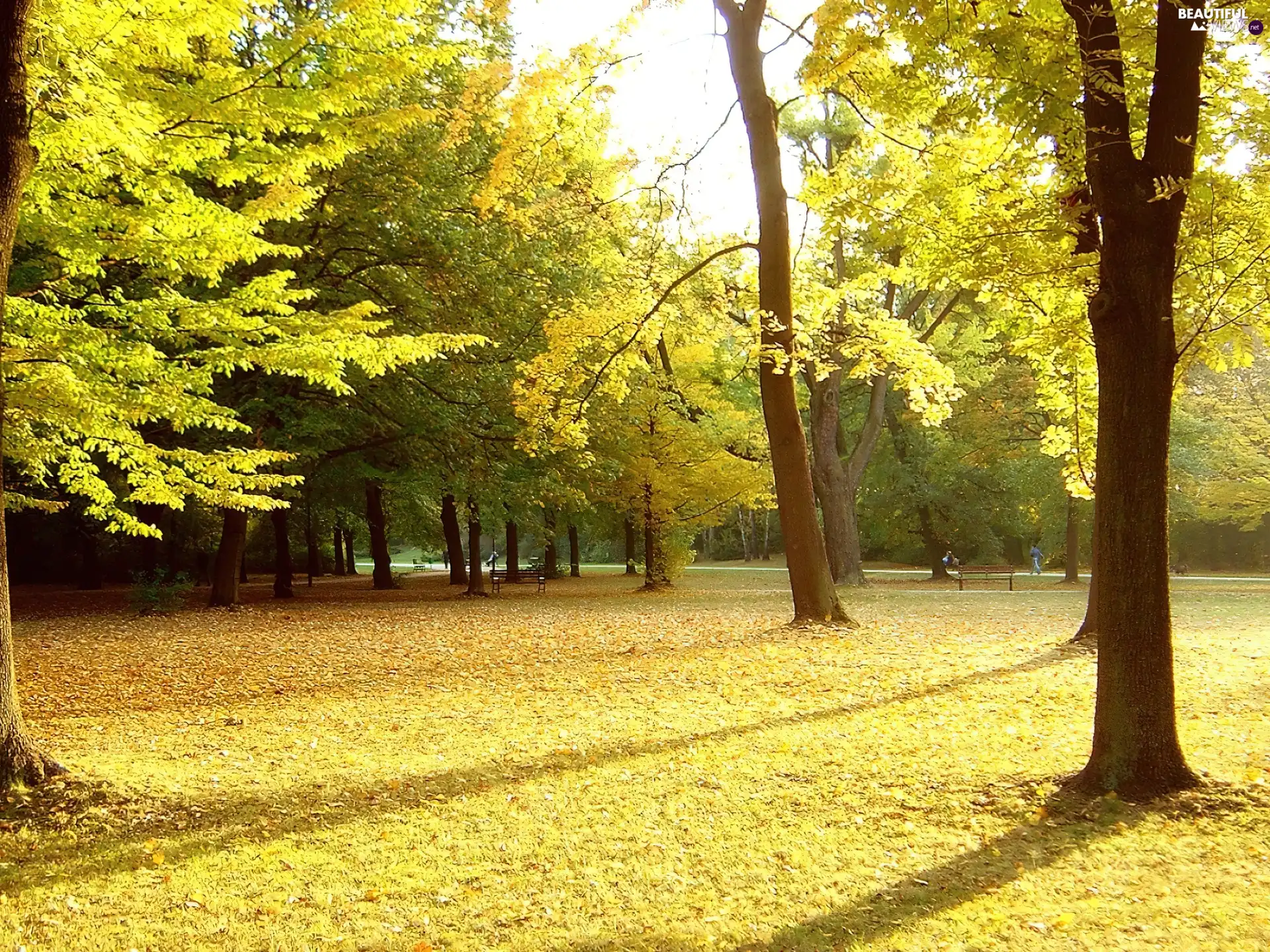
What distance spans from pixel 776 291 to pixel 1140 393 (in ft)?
27.5

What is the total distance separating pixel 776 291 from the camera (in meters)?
13.6

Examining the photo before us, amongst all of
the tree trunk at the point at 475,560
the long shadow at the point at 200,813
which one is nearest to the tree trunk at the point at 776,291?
the long shadow at the point at 200,813

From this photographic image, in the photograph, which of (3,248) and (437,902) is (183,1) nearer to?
(3,248)

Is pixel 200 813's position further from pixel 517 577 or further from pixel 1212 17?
pixel 517 577

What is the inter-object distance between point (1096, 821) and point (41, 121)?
8276 millimetres

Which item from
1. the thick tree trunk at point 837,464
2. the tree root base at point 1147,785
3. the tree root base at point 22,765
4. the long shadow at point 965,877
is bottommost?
the long shadow at point 965,877

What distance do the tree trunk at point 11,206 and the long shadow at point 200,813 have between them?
0.23m

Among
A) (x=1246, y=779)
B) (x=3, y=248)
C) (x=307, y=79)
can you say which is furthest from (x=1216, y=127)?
(x=3, y=248)

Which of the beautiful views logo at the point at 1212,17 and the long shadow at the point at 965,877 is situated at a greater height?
the beautiful views logo at the point at 1212,17

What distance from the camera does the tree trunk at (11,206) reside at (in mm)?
5250

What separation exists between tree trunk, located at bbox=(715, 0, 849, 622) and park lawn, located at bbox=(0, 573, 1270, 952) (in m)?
2.31

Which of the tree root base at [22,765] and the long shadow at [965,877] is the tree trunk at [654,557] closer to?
the tree root base at [22,765]

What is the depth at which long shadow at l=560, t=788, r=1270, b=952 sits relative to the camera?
3982 mm

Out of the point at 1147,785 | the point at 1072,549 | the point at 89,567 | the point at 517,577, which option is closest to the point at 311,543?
the point at 89,567
